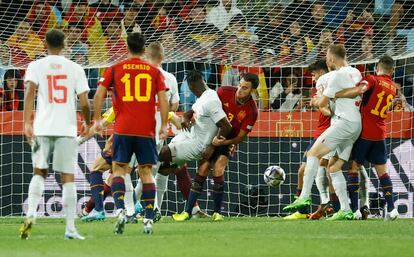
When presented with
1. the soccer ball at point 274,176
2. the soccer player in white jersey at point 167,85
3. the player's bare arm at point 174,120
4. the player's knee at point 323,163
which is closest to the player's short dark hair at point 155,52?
the soccer player in white jersey at point 167,85

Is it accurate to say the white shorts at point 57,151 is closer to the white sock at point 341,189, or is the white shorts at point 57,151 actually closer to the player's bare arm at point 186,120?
the player's bare arm at point 186,120

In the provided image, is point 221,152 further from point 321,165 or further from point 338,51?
point 338,51

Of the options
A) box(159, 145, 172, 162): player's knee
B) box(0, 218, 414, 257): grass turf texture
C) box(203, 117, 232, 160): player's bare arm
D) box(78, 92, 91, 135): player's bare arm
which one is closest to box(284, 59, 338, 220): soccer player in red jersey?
box(203, 117, 232, 160): player's bare arm

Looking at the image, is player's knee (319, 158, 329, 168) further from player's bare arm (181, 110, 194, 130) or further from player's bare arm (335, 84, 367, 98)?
player's bare arm (181, 110, 194, 130)

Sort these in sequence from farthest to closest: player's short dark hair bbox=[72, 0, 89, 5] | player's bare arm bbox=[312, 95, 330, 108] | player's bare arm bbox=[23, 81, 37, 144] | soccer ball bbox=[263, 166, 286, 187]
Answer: player's short dark hair bbox=[72, 0, 89, 5]
soccer ball bbox=[263, 166, 286, 187]
player's bare arm bbox=[312, 95, 330, 108]
player's bare arm bbox=[23, 81, 37, 144]

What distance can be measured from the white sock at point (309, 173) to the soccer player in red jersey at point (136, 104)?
13.6 ft

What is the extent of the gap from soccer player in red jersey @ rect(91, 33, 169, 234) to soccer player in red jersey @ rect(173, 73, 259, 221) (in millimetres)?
3512

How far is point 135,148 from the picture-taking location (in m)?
11.4

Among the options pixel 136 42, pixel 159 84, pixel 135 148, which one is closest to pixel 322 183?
pixel 135 148

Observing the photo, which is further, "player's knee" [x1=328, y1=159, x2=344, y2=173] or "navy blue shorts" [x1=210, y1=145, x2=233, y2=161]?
"navy blue shorts" [x1=210, y1=145, x2=233, y2=161]

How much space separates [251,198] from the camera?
17062mm

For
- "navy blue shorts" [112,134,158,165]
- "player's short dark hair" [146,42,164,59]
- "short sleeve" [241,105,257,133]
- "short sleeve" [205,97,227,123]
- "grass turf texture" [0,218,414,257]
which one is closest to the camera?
"grass turf texture" [0,218,414,257]

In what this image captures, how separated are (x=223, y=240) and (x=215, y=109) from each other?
4522 mm

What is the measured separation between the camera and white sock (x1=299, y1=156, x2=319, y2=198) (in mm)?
15086
